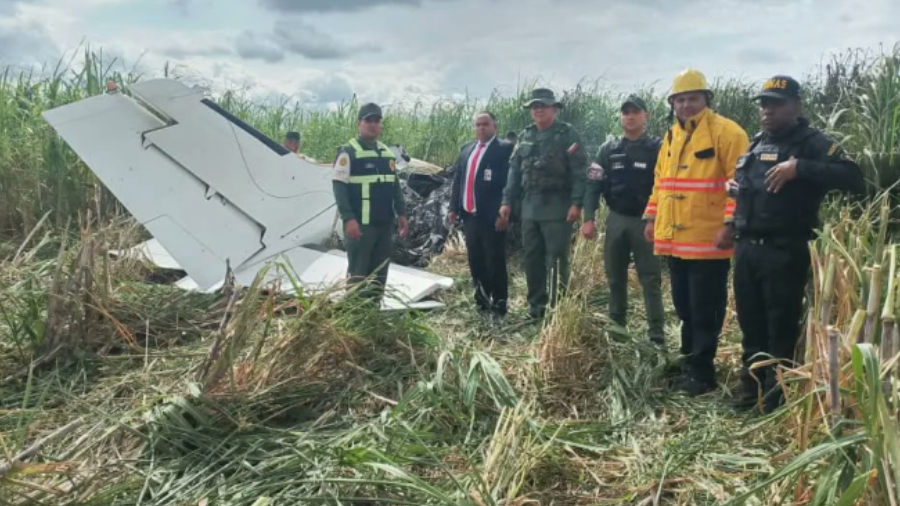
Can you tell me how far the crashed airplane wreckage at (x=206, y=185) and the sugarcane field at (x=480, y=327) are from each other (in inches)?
0.8

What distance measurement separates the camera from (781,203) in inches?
120

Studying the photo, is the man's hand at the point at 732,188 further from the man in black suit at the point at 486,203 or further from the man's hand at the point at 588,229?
the man in black suit at the point at 486,203

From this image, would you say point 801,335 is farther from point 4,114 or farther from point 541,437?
point 4,114

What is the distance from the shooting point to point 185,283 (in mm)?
5426

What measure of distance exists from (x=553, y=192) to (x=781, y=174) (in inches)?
78.2

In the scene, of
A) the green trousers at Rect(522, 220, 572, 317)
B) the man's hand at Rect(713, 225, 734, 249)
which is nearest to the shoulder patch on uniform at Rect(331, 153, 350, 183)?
the green trousers at Rect(522, 220, 572, 317)

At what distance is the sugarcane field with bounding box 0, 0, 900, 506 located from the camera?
7.45ft

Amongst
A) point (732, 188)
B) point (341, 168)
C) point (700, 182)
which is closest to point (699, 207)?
point (700, 182)

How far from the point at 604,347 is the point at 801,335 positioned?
97cm

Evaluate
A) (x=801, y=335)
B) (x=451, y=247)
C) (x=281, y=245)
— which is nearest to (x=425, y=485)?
(x=801, y=335)

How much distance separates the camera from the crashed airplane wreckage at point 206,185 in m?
5.32

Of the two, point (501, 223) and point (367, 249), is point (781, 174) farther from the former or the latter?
point (367, 249)

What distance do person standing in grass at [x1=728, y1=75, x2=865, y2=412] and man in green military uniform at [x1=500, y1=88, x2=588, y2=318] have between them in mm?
1591

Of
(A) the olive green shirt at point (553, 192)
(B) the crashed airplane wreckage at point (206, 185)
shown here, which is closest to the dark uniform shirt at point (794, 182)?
(A) the olive green shirt at point (553, 192)
